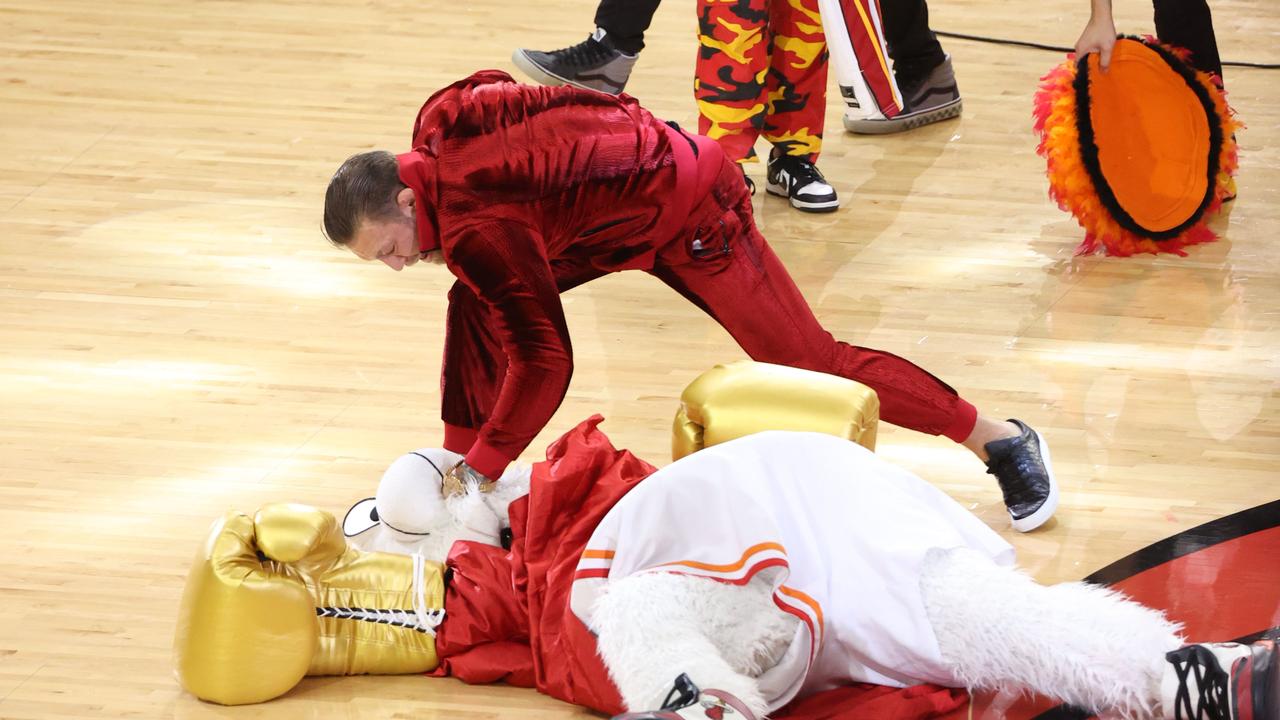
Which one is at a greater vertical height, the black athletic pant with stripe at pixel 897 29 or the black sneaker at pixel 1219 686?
the black sneaker at pixel 1219 686

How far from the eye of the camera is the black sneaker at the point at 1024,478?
249 cm

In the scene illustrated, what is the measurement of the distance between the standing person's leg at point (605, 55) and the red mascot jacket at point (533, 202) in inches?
73.7

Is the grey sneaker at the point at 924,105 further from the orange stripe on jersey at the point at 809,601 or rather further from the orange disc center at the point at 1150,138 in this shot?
the orange stripe on jersey at the point at 809,601

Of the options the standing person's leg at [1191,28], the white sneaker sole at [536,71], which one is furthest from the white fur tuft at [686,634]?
the white sneaker sole at [536,71]

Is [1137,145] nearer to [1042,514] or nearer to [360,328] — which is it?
[1042,514]

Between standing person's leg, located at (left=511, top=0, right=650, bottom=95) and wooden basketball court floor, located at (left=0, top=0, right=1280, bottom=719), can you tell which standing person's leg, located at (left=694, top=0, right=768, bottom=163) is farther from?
standing person's leg, located at (left=511, top=0, right=650, bottom=95)

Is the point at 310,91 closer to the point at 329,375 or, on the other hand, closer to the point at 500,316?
the point at 329,375

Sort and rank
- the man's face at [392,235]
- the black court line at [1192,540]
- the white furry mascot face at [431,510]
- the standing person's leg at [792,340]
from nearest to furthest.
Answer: the man's face at [392,235]
the white furry mascot face at [431,510]
the black court line at [1192,540]
the standing person's leg at [792,340]

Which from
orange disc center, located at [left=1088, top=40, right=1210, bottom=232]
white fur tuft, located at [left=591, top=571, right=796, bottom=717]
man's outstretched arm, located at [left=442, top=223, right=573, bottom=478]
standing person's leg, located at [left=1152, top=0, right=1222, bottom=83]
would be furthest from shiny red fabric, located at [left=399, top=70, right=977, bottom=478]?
standing person's leg, located at [left=1152, top=0, right=1222, bottom=83]

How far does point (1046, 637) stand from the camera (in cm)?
177

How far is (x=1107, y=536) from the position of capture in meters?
2.48

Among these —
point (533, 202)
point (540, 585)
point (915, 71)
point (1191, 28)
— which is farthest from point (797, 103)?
point (540, 585)

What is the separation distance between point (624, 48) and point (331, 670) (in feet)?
8.47

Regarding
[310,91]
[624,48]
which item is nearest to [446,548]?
[624,48]
